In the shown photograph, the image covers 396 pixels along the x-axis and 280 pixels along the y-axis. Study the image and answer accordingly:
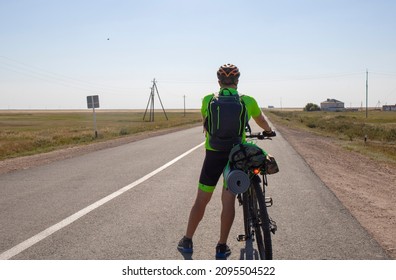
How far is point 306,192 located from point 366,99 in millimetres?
94421

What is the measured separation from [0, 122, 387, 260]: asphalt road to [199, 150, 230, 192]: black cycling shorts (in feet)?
2.46

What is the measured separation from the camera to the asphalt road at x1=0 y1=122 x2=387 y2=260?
4262 millimetres

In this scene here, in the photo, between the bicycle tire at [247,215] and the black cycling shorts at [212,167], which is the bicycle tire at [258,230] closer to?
the bicycle tire at [247,215]

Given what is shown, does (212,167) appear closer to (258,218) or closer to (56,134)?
(258,218)

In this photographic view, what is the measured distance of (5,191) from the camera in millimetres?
7691

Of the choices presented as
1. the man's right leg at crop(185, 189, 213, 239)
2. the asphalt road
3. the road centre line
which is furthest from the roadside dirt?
the road centre line

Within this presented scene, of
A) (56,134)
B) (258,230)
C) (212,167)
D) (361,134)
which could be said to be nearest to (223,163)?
(212,167)

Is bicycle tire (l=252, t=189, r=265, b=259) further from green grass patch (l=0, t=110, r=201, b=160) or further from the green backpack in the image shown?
green grass patch (l=0, t=110, r=201, b=160)

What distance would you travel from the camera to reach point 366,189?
8.09 meters

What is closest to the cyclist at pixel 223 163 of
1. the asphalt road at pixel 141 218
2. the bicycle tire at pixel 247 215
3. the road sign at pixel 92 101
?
the bicycle tire at pixel 247 215

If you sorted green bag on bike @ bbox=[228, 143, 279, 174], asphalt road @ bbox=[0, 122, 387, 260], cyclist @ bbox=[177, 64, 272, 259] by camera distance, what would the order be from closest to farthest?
green bag on bike @ bbox=[228, 143, 279, 174] < cyclist @ bbox=[177, 64, 272, 259] < asphalt road @ bbox=[0, 122, 387, 260]
